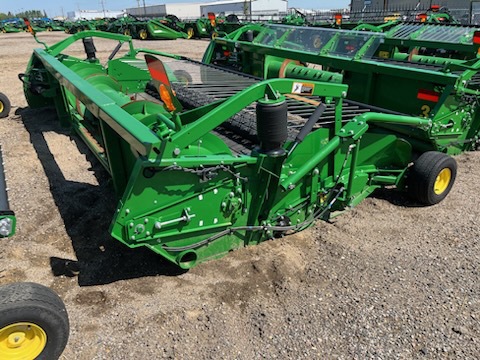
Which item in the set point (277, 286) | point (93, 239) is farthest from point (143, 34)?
point (277, 286)

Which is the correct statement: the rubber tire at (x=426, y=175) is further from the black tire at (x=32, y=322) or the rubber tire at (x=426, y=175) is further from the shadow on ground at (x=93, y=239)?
the black tire at (x=32, y=322)

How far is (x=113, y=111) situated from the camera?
2.89 m

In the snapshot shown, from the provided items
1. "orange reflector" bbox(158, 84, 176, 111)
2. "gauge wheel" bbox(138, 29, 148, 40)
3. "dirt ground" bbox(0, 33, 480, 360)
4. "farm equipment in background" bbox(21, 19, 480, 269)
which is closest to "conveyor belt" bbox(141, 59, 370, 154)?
"farm equipment in background" bbox(21, 19, 480, 269)

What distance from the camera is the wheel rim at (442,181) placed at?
164 inches

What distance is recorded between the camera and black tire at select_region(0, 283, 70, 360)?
214cm

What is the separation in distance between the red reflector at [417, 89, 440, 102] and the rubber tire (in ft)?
2.47

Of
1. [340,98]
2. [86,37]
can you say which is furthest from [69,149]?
[340,98]

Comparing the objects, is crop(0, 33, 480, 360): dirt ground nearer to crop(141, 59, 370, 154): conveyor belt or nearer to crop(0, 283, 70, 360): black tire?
crop(0, 283, 70, 360): black tire

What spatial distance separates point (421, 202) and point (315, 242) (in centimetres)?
135

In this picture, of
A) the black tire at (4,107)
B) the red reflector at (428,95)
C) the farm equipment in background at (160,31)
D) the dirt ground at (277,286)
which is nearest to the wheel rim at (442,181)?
the dirt ground at (277,286)

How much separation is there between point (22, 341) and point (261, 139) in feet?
6.06

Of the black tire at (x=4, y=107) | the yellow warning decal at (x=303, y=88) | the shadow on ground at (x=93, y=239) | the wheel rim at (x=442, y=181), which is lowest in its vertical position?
the shadow on ground at (x=93, y=239)

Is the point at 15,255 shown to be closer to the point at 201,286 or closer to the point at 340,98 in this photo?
the point at 201,286

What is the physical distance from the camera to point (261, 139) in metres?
2.82
